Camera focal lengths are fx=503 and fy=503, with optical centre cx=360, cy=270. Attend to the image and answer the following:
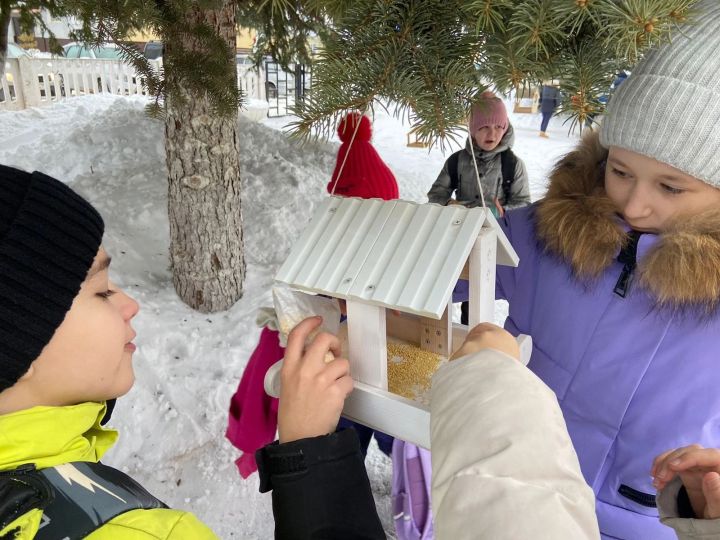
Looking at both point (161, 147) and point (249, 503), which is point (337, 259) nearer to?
point (249, 503)

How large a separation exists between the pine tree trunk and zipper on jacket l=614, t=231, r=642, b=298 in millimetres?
2219

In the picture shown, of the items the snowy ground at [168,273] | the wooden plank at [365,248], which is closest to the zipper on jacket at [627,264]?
the snowy ground at [168,273]

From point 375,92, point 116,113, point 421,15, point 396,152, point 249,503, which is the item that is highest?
point 421,15

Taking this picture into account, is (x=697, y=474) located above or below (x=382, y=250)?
below

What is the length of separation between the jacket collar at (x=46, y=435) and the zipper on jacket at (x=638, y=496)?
1.06 meters

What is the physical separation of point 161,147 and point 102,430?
4.69 meters

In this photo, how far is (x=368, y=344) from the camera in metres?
→ 0.93

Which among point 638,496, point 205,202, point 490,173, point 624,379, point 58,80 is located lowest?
point 638,496

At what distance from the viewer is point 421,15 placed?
86 centimetres

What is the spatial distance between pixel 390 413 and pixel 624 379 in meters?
0.55

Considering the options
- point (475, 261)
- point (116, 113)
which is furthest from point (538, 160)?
point (475, 261)

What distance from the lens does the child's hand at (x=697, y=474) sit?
2.48 feet

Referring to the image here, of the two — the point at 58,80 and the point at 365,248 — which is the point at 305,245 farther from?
the point at 58,80

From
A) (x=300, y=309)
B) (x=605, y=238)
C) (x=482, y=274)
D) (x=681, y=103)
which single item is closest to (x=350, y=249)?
(x=300, y=309)
